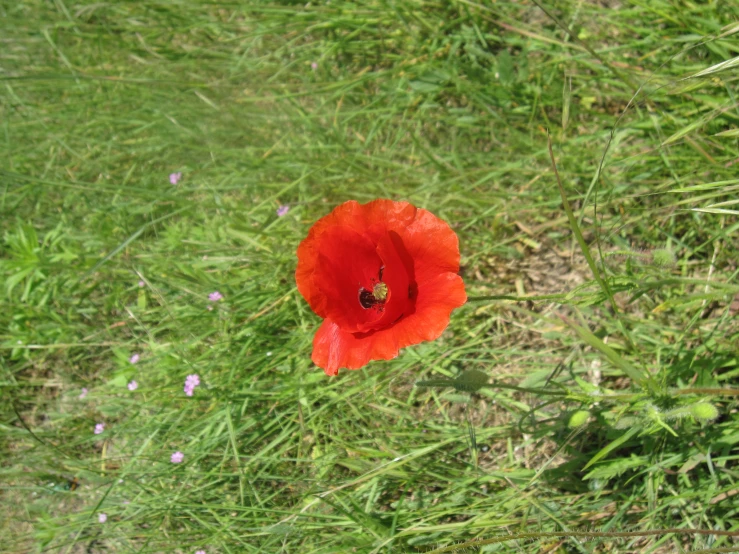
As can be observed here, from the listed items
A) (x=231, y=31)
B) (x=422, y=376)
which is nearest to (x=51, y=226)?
(x=231, y=31)

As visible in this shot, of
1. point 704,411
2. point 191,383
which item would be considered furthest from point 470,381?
point 191,383

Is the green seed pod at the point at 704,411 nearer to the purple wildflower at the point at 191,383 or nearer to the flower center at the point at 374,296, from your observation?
the flower center at the point at 374,296

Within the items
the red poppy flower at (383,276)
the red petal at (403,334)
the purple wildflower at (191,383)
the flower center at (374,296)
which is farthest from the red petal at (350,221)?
the purple wildflower at (191,383)

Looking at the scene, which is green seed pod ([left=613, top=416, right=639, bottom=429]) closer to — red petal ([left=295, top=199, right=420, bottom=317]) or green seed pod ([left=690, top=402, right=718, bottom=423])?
green seed pod ([left=690, top=402, right=718, bottom=423])

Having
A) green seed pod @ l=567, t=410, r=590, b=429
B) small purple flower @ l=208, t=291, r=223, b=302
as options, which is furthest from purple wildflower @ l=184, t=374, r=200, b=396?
green seed pod @ l=567, t=410, r=590, b=429

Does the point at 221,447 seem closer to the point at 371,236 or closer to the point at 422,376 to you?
the point at 422,376

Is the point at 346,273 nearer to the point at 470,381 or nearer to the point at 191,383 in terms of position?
the point at 470,381
